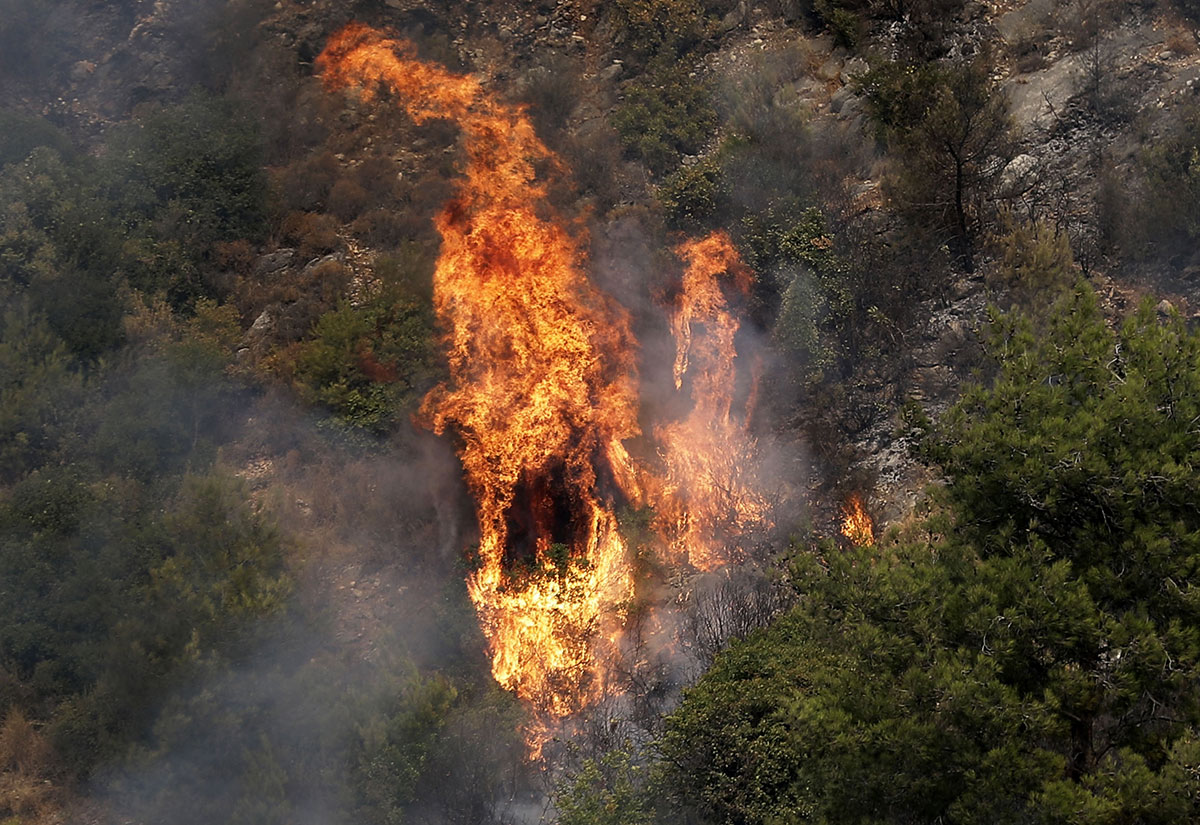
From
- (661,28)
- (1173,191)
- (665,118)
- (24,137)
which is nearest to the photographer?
(1173,191)

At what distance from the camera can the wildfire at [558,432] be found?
21250mm

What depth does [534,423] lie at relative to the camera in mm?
23172

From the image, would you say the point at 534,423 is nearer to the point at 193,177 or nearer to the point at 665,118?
the point at 665,118

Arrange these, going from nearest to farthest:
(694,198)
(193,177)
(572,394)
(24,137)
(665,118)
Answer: (572,394) < (694,198) < (193,177) < (665,118) < (24,137)

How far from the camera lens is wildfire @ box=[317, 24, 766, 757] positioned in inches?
837

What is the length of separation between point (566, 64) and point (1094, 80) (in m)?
12.6

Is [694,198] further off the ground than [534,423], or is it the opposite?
[694,198]

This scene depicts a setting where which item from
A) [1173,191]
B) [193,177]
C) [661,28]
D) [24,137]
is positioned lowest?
[24,137]

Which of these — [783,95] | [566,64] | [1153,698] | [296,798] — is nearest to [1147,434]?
[1153,698]

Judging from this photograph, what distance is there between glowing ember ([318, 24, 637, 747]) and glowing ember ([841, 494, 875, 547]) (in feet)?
13.2

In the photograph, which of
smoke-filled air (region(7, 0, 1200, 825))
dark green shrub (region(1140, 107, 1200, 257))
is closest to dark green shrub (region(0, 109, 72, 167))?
smoke-filled air (region(7, 0, 1200, 825))

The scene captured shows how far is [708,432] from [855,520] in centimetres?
355

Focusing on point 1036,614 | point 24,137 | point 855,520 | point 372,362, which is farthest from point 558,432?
point 24,137

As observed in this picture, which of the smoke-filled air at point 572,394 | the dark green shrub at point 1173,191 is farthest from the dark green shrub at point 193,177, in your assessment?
the dark green shrub at point 1173,191
